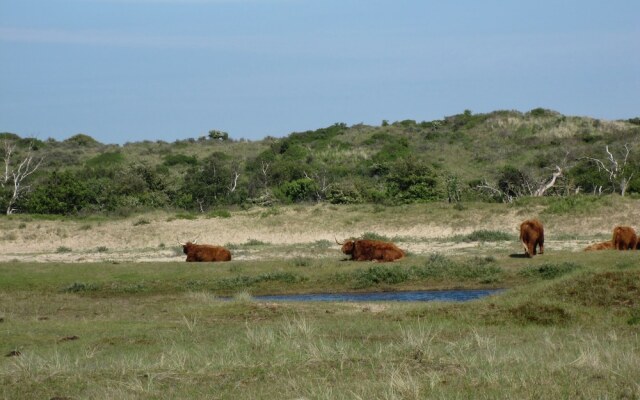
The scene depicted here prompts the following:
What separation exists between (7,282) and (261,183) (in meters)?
31.1

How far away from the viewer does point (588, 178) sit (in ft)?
157

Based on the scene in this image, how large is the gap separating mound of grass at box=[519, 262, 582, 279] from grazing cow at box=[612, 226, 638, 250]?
3560 mm

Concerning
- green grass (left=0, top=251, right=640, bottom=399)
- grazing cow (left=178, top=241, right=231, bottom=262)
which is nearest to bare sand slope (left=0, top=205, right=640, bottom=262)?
grazing cow (left=178, top=241, right=231, bottom=262)

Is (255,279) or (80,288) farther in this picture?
(255,279)

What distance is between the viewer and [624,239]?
24.9 m

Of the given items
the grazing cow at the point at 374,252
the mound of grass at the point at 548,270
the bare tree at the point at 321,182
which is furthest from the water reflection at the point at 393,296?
the bare tree at the point at 321,182

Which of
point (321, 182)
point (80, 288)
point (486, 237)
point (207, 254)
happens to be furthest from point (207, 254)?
point (321, 182)

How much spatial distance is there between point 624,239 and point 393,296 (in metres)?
Answer: 8.08

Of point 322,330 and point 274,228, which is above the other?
point 274,228

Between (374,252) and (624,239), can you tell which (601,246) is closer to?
(624,239)

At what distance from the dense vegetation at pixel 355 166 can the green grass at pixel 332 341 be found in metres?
23.8

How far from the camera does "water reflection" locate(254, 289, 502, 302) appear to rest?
20391mm

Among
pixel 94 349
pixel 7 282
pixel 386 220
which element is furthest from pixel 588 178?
pixel 94 349

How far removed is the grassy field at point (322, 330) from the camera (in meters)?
8.48
